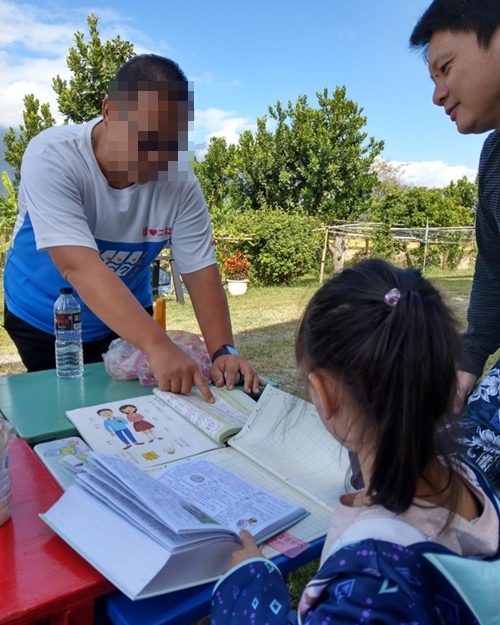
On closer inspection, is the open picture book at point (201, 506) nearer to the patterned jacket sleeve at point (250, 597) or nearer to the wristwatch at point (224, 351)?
the patterned jacket sleeve at point (250, 597)

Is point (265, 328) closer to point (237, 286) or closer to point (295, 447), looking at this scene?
point (237, 286)

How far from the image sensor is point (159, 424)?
1312 mm

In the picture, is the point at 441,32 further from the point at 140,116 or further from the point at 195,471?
the point at 195,471

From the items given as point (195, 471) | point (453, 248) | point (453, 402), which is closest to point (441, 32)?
point (453, 402)

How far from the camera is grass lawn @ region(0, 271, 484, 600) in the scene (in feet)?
15.5

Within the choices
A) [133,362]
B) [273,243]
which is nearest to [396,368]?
[133,362]

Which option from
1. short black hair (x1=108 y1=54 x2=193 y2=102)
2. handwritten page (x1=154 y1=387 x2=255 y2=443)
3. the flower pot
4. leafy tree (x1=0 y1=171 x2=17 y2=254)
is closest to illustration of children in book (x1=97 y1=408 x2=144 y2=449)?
handwritten page (x1=154 y1=387 x2=255 y2=443)

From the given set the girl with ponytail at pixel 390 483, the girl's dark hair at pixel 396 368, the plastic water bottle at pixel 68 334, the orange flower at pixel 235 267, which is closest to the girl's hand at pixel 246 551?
the girl with ponytail at pixel 390 483

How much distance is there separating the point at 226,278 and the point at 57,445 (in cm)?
841

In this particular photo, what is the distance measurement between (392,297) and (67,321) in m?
1.21

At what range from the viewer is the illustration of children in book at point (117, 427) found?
1.22 metres

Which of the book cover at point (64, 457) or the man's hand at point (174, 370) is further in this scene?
the man's hand at point (174, 370)

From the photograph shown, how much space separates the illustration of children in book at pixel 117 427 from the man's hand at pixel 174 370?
0.17m

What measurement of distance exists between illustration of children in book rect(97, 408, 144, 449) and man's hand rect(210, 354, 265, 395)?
14.4 inches
